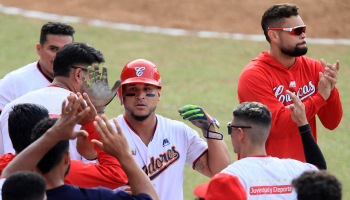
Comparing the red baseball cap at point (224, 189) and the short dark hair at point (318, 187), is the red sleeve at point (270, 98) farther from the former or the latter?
the short dark hair at point (318, 187)

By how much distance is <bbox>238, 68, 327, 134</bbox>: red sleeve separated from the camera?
432cm

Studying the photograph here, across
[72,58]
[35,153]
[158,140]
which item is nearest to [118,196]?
[35,153]

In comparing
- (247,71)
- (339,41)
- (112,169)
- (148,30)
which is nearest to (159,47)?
(148,30)

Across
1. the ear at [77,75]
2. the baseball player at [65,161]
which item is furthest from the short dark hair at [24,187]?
the ear at [77,75]

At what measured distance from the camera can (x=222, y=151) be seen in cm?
405

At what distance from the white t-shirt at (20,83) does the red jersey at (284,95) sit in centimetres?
257

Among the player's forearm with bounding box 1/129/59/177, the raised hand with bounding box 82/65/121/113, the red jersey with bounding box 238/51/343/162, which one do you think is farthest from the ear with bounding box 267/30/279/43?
the player's forearm with bounding box 1/129/59/177

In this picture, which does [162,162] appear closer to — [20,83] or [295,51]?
[295,51]

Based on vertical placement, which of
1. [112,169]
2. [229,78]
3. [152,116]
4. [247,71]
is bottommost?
[229,78]

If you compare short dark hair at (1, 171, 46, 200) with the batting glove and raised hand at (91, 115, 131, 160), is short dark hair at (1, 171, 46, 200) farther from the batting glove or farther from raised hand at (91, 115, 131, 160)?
the batting glove

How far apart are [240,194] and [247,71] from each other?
6.85 feet

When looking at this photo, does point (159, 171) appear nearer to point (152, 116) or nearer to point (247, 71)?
point (152, 116)

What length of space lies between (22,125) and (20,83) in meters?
2.17

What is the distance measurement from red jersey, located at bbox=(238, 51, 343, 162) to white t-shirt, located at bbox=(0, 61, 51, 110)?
2.57 metres
